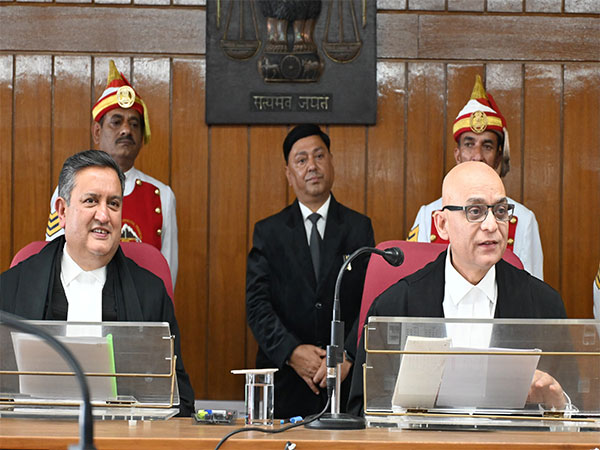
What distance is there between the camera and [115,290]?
2.94 metres

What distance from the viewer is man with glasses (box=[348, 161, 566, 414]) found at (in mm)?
2658

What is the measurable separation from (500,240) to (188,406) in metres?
1.05

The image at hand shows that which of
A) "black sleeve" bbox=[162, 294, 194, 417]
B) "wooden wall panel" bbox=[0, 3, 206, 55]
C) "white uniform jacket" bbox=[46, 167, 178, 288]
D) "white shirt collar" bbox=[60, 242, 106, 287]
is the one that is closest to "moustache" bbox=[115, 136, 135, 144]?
"white uniform jacket" bbox=[46, 167, 178, 288]

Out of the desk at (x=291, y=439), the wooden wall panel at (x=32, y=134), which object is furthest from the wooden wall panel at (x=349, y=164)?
the desk at (x=291, y=439)

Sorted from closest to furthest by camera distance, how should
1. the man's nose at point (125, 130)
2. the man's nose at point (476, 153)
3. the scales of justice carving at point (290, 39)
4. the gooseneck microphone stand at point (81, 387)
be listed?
the gooseneck microphone stand at point (81, 387) → the man's nose at point (476, 153) → the man's nose at point (125, 130) → the scales of justice carving at point (290, 39)

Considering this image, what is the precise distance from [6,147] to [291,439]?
123 inches

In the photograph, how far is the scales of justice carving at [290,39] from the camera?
4551mm

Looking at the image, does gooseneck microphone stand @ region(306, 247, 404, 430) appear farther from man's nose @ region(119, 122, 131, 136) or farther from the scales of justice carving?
the scales of justice carving

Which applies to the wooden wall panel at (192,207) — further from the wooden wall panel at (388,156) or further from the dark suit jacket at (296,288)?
the wooden wall panel at (388,156)

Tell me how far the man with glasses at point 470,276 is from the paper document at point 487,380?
479mm

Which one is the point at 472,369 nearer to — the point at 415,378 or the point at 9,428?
the point at 415,378

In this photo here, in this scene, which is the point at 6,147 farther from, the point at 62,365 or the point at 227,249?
the point at 62,365

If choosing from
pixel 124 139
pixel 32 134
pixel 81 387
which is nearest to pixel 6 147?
pixel 32 134

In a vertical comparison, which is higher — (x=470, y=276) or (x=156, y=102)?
(x=156, y=102)
